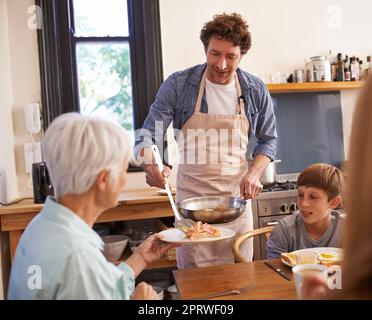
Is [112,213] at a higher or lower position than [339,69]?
lower

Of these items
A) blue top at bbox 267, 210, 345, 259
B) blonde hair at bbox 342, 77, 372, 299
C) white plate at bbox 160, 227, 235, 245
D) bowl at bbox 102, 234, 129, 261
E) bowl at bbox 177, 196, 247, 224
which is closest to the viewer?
blonde hair at bbox 342, 77, 372, 299

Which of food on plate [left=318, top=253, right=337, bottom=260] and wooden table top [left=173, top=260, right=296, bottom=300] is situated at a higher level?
food on plate [left=318, top=253, right=337, bottom=260]

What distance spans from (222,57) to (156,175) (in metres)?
0.44

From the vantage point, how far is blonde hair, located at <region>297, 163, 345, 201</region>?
4.17 ft

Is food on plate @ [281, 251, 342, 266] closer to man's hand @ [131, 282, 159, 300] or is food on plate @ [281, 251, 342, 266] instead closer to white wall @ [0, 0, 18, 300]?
man's hand @ [131, 282, 159, 300]

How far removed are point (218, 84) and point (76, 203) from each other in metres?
0.87

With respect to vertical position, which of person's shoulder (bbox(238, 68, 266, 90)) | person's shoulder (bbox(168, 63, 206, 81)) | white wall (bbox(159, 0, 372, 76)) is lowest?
person's shoulder (bbox(238, 68, 266, 90))

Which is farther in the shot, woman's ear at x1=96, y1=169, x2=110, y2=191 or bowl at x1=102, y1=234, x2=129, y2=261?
bowl at x1=102, y1=234, x2=129, y2=261

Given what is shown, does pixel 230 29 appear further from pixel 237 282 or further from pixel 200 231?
pixel 237 282

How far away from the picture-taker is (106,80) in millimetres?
2193

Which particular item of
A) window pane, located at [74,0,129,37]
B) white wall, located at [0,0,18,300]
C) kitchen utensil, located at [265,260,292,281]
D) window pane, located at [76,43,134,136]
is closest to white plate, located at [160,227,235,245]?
kitchen utensil, located at [265,260,292,281]

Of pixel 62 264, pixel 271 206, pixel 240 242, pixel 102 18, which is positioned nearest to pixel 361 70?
pixel 271 206

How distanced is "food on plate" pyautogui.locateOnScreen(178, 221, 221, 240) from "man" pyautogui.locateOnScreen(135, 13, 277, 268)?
14.2 inches

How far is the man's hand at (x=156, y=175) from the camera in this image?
1144 mm
